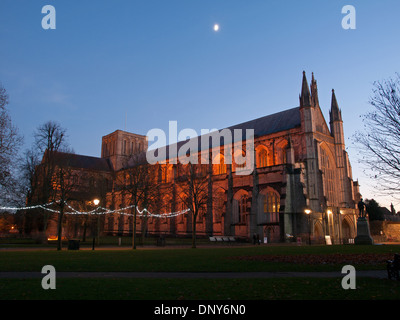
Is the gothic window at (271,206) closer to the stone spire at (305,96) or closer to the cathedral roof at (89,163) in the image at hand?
the stone spire at (305,96)

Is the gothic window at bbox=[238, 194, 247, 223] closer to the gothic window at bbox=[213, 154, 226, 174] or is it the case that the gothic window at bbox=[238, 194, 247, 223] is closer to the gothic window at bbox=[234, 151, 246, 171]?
the gothic window at bbox=[234, 151, 246, 171]

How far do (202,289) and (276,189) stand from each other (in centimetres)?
3570

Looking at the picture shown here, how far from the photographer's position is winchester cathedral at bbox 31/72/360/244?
40156mm

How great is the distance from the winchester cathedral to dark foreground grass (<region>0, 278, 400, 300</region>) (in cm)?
2610

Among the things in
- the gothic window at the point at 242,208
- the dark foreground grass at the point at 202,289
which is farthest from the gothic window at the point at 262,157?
the dark foreground grass at the point at 202,289

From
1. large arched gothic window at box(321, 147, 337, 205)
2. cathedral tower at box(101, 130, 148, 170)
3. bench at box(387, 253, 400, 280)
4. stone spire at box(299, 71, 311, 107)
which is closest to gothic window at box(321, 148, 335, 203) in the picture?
large arched gothic window at box(321, 147, 337, 205)

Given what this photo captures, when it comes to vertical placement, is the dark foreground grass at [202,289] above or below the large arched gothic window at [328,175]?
below

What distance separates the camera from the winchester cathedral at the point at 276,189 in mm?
40156

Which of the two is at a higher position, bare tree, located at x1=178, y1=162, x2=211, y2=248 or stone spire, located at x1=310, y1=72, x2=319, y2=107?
stone spire, located at x1=310, y1=72, x2=319, y2=107

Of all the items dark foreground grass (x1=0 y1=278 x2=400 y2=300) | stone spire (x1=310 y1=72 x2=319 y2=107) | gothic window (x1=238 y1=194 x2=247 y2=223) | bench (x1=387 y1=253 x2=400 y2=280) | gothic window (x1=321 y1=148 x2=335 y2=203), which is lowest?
dark foreground grass (x1=0 y1=278 x2=400 y2=300)

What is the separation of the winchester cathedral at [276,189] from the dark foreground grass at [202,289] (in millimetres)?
26102

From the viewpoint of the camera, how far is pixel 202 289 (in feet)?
26.3

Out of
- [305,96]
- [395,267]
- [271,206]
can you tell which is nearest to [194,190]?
[271,206]
